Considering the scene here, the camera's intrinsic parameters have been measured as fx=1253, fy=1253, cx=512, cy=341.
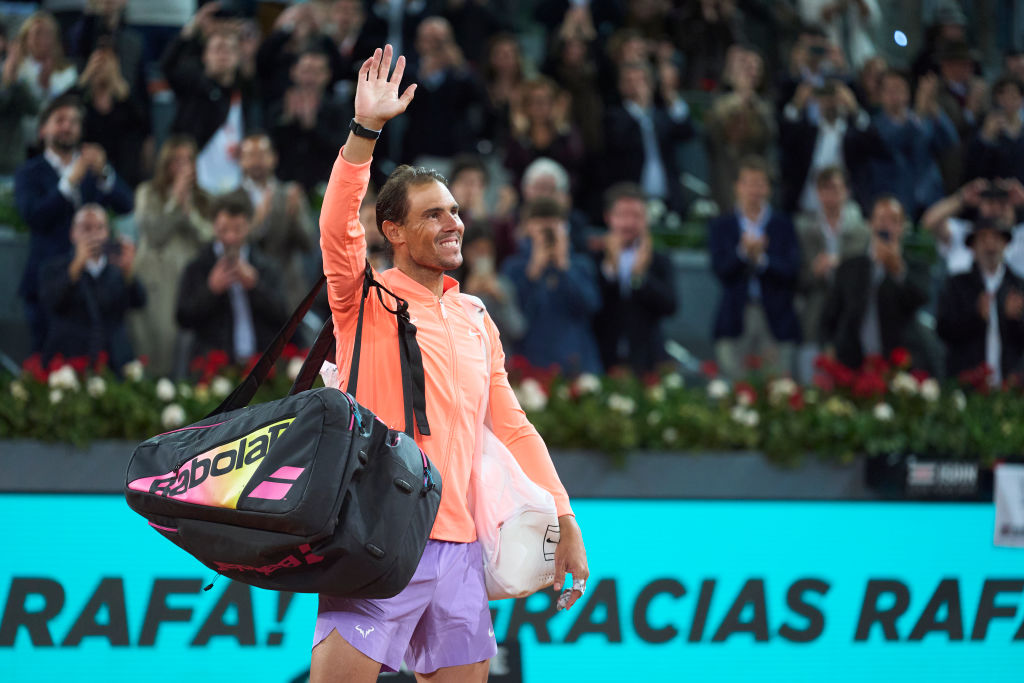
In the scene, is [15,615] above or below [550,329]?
below

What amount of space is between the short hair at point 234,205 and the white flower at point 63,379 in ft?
4.91

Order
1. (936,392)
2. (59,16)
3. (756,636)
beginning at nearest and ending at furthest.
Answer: (756,636)
(936,392)
(59,16)

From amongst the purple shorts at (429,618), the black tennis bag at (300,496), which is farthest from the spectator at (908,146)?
the black tennis bag at (300,496)

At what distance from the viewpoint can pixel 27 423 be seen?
16.9ft

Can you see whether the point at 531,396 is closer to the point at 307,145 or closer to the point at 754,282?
the point at 754,282

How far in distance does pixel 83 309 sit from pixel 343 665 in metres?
4.06

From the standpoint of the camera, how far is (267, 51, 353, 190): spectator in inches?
313

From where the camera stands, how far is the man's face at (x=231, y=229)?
6.60 m

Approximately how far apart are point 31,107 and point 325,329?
5481 millimetres

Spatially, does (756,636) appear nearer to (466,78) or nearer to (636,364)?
(636,364)

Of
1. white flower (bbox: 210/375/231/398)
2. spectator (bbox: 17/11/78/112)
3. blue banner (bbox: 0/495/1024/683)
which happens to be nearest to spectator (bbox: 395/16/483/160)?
spectator (bbox: 17/11/78/112)

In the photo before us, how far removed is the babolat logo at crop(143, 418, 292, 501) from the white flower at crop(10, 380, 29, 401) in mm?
2590

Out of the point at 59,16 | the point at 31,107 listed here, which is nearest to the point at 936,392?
the point at 31,107

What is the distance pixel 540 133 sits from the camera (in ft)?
26.7
